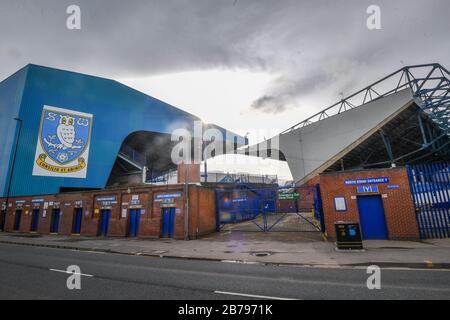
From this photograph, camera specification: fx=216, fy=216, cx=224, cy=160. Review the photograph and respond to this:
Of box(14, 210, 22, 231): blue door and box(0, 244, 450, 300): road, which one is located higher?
box(14, 210, 22, 231): blue door

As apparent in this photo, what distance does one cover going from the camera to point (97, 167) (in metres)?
30.5

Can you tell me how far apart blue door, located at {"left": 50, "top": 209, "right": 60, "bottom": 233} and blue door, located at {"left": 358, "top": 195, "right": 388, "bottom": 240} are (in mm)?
28194

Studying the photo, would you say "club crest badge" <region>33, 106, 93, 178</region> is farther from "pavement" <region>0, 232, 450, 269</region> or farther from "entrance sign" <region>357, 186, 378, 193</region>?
"entrance sign" <region>357, 186, 378, 193</region>

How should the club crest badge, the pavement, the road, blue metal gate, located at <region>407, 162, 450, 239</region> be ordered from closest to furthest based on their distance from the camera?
the road, the pavement, blue metal gate, located at <region>407, 162, 450, 239</region>, the club crest badge

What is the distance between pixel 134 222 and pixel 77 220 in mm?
7926

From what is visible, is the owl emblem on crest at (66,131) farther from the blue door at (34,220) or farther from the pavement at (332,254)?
the pavement at (332,254)

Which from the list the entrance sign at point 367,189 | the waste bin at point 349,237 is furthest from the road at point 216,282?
the entrance sign at point 367,189

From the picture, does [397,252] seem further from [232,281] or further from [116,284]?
[116,284]

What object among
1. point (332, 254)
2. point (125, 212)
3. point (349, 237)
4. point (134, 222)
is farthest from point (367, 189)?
point (125, 212)

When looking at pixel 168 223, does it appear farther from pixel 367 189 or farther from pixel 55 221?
pixel 55 221

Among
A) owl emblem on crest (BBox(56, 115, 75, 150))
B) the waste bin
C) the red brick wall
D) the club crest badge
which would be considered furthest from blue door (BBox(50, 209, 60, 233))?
the waste bin

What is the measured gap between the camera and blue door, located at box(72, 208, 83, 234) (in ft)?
70.6
